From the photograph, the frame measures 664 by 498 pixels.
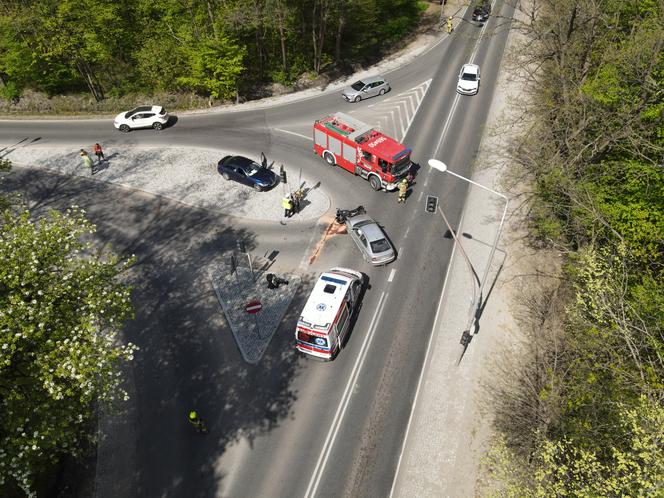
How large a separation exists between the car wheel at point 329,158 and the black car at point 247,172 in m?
4.48

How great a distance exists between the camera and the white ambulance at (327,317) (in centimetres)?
2094

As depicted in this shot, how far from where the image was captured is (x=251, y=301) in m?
23.2

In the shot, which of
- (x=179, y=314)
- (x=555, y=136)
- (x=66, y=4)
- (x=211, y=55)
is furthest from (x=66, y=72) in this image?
(x=555, y=136)

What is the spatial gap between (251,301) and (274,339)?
7.96 feet

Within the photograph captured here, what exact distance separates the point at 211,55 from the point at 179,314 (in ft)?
79.9

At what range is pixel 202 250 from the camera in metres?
28.0

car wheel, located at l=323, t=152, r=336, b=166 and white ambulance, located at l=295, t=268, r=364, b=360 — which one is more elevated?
car wheel, located at l=323, t=152, r=336, b=166

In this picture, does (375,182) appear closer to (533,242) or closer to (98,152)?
(533,242)

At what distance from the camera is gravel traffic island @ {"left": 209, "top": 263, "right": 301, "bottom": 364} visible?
76.0 ft

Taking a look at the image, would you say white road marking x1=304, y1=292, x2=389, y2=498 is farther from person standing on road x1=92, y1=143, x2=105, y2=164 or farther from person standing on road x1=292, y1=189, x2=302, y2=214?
person standing on road x1=92, y1=143, x2=105, y2=164

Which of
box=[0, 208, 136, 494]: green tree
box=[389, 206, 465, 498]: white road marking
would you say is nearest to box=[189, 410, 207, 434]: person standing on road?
box=[0, 208, 136, 494]: green tree

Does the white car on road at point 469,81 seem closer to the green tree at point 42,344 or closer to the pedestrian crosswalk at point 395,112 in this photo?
the pedestrian crosswalk at point 395,112

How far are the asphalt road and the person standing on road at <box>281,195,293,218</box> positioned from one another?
4.91ft

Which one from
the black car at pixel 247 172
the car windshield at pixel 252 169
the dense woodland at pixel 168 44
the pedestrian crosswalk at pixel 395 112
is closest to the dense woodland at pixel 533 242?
the dense woodland at pixel 168 44
